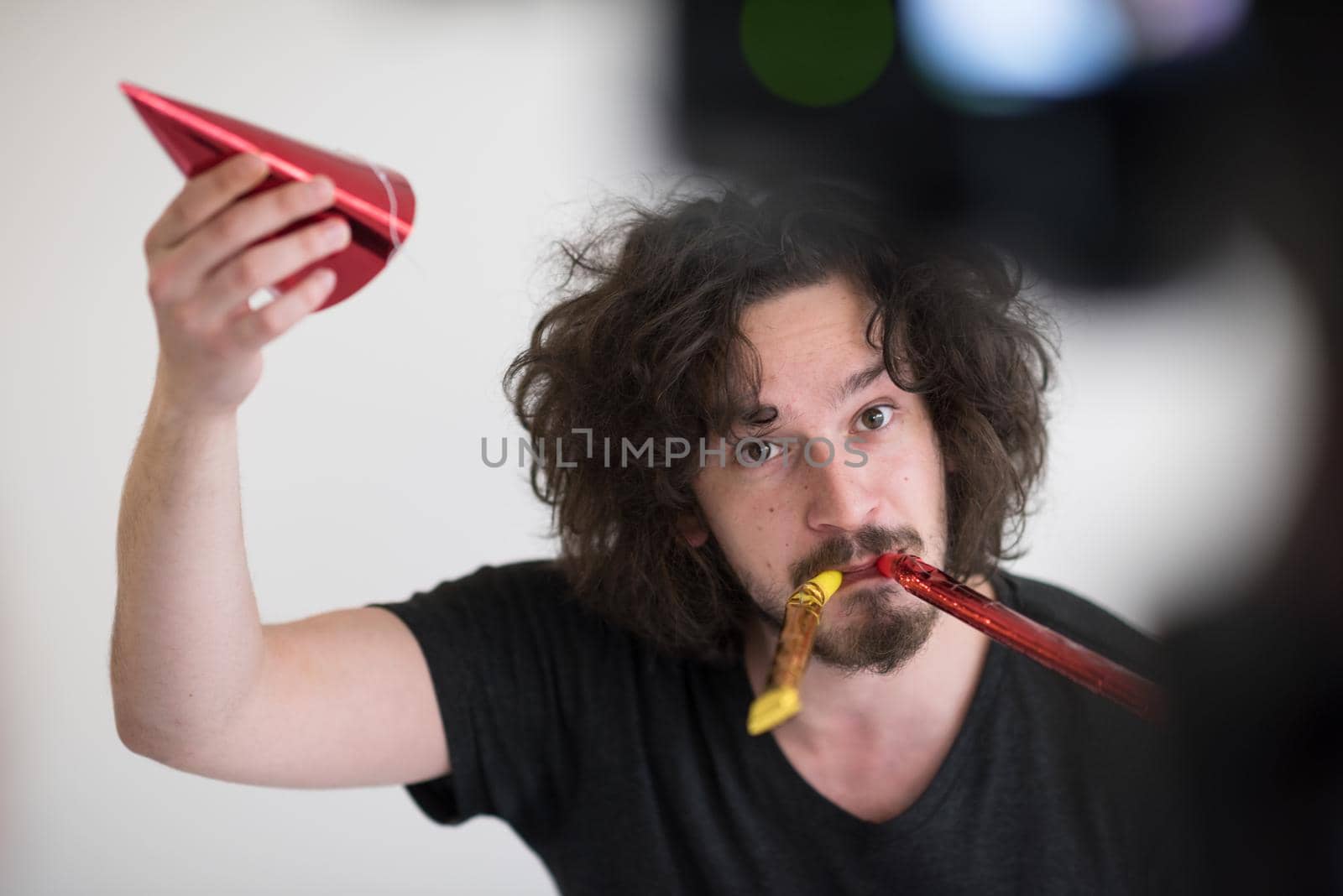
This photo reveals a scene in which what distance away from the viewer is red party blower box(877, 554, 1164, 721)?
2.23 ft

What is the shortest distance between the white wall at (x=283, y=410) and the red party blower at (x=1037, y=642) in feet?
1.93

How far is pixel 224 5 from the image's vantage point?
63.7 inches

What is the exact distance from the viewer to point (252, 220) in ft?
2.10

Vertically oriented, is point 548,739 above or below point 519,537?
below

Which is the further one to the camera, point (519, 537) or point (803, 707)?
point (519, 537)

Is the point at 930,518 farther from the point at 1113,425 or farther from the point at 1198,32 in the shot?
the point at 1198,32

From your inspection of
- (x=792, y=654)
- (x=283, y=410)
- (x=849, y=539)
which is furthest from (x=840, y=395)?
(x=283, y=410)

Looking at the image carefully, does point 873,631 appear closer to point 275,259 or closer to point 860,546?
point 860,546

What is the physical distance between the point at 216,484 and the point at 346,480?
0.86m

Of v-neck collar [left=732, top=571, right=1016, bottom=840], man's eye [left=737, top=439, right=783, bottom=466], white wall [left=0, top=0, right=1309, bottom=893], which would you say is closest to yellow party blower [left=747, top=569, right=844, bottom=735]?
man's eye [left=737, top=439, right=783, bottom=466]

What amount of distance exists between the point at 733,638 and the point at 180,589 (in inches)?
25.5

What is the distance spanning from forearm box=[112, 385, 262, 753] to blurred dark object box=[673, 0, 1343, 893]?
0.61 m

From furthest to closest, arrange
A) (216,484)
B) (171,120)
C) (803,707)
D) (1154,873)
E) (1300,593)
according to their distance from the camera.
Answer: (803,707) < (216,484) < (171,120) < (1154,873) < (1300,593)

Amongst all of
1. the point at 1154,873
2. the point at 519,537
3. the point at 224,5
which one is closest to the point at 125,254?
the point at 224,5
